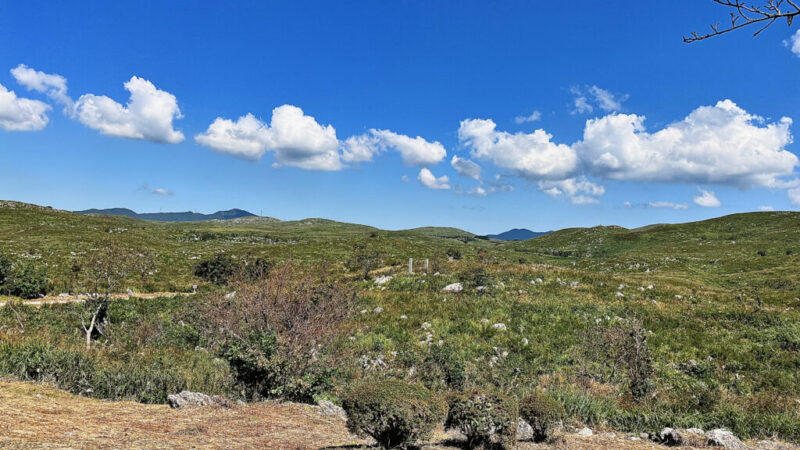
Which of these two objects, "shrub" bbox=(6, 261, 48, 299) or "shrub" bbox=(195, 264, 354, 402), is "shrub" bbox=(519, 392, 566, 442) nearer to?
"shrub" bbox=(195, 264, 354, 402)

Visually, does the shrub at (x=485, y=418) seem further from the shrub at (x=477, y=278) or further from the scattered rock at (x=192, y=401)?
the shrub at (x=477, y=278)

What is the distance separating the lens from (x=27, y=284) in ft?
76.2

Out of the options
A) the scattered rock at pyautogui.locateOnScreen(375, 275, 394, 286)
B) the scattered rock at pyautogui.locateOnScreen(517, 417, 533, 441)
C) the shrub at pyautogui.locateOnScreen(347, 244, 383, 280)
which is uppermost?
the shrub at pyautogui.locateOnScreen(347, 244, 383, 280)

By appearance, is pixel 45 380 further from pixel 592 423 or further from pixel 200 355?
pixel 592 423

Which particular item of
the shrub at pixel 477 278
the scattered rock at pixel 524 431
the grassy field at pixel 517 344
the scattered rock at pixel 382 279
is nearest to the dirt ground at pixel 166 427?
the scattered rock at pixel 524 431

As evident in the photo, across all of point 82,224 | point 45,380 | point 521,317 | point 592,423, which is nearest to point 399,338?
point 521,317

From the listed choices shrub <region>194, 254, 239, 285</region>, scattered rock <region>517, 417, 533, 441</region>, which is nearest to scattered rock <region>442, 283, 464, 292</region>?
scattered rock <region>517, 417, 533, 441</region>

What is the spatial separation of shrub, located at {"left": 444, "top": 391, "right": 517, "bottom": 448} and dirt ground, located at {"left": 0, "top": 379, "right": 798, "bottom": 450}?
1.62 feet

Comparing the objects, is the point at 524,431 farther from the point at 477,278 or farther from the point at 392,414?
the point at 477,278

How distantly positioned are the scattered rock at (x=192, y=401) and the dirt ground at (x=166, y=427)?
22 centimetres

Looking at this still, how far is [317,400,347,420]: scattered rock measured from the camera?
8.67 meters

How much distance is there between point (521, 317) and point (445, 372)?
7.31 meters

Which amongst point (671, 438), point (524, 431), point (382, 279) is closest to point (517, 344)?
point (671, 438)

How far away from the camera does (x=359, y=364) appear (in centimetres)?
1363
